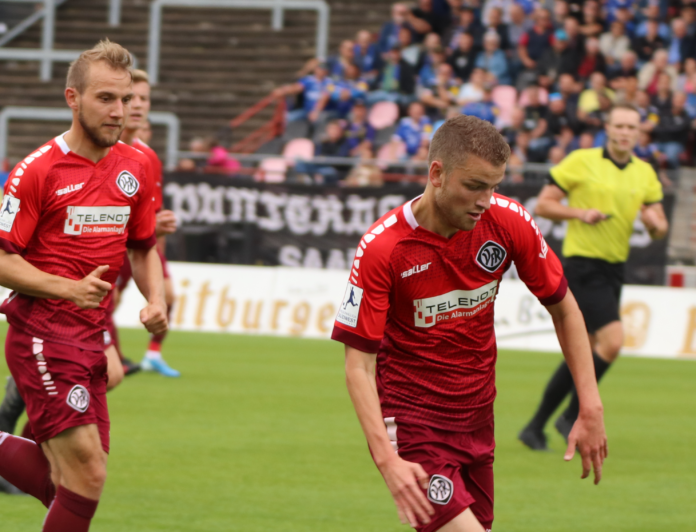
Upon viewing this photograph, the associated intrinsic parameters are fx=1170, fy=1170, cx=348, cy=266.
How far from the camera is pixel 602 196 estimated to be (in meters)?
8.44

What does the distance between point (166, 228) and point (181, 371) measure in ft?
18.3

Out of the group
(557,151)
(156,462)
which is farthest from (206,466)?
(557,151)

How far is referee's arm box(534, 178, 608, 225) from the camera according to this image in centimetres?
797

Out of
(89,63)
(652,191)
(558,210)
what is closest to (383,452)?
(89,63)

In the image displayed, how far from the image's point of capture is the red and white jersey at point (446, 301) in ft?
14.0

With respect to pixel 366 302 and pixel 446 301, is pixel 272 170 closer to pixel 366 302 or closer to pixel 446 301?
pixel 446 301

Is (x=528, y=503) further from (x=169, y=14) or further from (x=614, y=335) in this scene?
(x=169, y=14)

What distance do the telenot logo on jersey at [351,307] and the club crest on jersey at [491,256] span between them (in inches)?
19.9

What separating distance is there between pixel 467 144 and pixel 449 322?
2.42 ft

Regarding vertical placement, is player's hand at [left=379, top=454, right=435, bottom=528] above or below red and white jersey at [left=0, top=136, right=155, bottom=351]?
below

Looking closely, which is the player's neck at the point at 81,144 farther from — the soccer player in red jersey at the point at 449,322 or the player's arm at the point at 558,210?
the player's arm at the point at 558,210

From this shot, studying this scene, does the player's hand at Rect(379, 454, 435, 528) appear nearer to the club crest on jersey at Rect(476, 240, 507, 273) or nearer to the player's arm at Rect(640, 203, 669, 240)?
the club crest on jersey at Rect(476, 240, 507, 273)

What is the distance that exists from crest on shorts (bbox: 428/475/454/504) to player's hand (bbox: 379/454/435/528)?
0.23 metres

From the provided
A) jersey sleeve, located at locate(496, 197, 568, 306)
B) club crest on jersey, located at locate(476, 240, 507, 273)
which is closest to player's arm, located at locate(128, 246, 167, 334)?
club crest on jersey, located at locate(476, 240, 507, 273)
